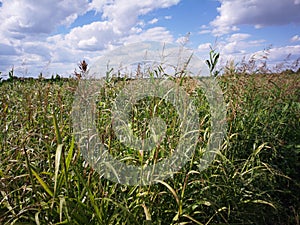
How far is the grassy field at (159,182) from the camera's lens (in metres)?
1.73

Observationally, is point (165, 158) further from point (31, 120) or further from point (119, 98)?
point (31, 120)

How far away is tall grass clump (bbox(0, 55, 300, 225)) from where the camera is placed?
1.74 meters

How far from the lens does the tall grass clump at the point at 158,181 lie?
1.74m

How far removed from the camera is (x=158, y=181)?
5.87ft

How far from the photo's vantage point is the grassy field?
5.69 feet

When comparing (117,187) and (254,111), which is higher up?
(254,111)

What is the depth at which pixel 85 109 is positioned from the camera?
6.84 ft

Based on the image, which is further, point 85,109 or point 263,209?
point 263,209

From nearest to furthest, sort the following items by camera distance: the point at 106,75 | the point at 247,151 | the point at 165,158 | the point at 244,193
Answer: the point at 165,158
the point at 244,193
the point at 247,151
the point at 106,75

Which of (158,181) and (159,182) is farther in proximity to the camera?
(159,182)

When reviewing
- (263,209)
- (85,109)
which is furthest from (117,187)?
(263,209)

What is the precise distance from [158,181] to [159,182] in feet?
0.64

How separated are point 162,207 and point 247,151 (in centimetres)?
115

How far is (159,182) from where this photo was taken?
198cm
